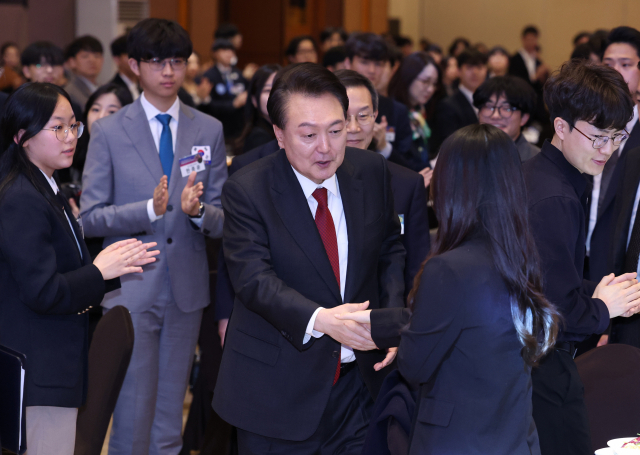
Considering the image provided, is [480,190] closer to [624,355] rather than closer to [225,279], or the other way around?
[624,355]

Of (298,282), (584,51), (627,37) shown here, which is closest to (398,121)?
(627,37)

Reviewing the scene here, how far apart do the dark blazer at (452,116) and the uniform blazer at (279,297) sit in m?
3.53

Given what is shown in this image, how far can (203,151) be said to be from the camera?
3.18 metres

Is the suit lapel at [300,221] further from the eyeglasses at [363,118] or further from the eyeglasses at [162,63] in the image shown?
the eyeglasses at [162,63]

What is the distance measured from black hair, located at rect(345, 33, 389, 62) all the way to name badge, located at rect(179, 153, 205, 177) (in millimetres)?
1668

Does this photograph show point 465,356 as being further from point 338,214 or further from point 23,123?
point 23,123

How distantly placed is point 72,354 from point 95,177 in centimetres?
92

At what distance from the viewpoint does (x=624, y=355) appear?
2.19 metres

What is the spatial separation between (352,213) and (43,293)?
1015mm

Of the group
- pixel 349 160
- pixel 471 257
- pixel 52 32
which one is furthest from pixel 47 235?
pixel 52 32

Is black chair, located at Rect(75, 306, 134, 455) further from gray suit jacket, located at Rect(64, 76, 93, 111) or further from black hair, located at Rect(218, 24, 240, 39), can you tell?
black hair, located at Rect(218, 24, 240, 39)

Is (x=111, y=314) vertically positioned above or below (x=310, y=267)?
below

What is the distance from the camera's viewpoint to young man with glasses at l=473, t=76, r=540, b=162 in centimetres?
356

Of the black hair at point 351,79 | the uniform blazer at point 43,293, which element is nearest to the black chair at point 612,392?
the black hair at point 351,79
